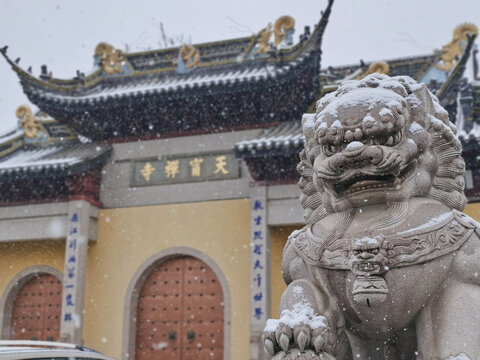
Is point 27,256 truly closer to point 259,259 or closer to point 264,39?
point 259,259

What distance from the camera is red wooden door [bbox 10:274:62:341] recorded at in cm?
998

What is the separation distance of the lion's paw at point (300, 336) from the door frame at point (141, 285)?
22.5ft

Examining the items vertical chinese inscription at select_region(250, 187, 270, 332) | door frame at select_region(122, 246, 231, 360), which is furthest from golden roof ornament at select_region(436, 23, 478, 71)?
door frame at select_region(122, 246, 231, 360)

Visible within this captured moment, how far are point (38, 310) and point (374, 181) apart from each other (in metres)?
9.21

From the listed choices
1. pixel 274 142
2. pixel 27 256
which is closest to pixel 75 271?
pixel 27 256

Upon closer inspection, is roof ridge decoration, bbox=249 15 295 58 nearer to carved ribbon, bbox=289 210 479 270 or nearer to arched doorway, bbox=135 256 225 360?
arched doorway, bbox=135 256 225 360

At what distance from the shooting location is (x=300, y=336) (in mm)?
2098

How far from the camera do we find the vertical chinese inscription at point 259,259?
820 cm

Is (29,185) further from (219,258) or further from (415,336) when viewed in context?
(415,336)

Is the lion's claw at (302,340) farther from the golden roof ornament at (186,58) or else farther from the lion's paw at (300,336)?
the golden roof ornament at (186,58)

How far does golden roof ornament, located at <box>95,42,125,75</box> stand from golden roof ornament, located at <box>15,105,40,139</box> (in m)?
1.77

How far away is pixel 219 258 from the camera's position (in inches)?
361

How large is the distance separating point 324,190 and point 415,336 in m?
0.70

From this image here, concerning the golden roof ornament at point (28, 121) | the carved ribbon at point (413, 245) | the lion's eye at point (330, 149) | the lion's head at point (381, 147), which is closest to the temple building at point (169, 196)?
the golden roof ornament at point (28, 121)
